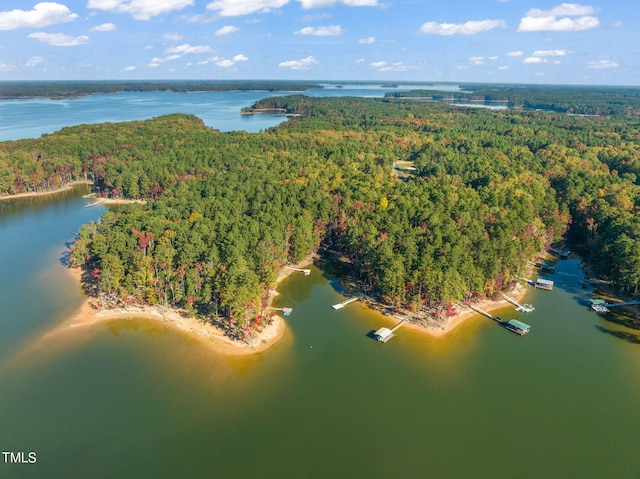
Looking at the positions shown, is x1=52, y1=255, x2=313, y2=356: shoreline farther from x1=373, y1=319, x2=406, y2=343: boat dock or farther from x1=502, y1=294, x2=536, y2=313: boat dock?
x1=502, y1=294, x2=536, y2=313: boat dock

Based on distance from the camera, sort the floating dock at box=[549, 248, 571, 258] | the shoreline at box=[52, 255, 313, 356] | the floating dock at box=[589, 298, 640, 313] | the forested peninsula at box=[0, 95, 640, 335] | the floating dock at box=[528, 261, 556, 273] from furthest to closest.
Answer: the floating dock at box=[549, 248, 571, 258] < the floating dock at box=[528, 261, 556, 273] < the floating dock at box=[589, 298, 640, 313] < the forested peninsula at box=[0, 95, 640, 335] < the shoreline at box=[52, 255, 313, 356]

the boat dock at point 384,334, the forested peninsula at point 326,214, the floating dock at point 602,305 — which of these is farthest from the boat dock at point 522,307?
the boat dock at point 384,334

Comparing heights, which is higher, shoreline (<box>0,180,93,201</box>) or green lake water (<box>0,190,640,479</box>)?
shoreline (<box>0,180,93,201</box>)

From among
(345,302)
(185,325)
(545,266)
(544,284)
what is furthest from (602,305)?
(185,325)

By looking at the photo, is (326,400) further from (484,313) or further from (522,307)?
(522,307)

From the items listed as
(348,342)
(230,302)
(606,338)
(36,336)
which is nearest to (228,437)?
(230,302)

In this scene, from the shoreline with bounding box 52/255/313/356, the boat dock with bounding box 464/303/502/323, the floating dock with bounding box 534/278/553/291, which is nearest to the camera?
the shoreline with bounding box 52/255/313/356

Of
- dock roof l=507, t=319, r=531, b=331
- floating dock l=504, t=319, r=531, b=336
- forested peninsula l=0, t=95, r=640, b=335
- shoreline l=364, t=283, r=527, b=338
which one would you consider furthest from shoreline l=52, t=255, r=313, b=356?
dock roof l=507, t=319, r=531, b=331
